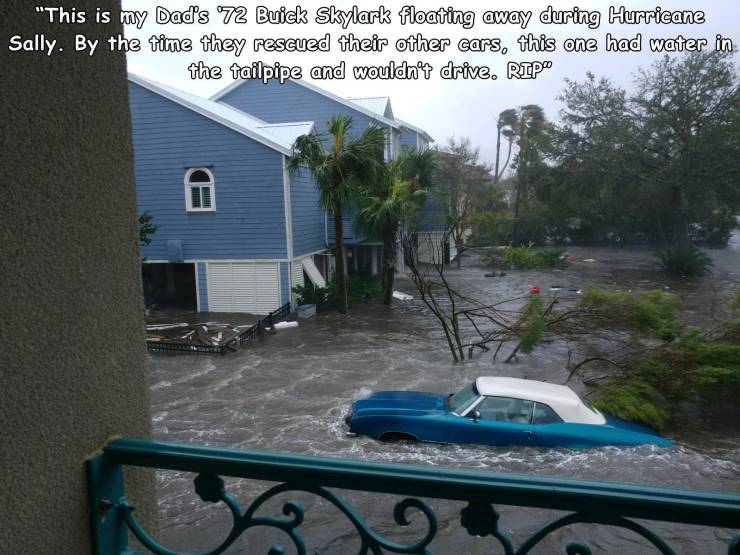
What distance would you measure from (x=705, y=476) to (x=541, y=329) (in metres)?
4.67

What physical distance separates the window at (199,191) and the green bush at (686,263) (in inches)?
939

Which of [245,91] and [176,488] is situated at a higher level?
[245,91]

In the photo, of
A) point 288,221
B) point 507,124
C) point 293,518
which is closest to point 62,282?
point 293,518

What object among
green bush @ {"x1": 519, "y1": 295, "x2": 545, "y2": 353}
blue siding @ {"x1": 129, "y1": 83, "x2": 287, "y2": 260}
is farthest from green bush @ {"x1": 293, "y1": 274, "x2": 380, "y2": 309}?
green bush @ {"x1": 519, "y1": 295, "x2": 545, "y2": 353}

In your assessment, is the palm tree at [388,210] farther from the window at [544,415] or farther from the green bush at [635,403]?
the window at [544,415]

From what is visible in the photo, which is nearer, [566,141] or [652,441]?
[652,441]

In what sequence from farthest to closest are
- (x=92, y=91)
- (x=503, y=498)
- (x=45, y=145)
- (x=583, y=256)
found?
(x=583, y=256)
(x=92, y=91)
(x=45, y=145)
(x=503, y=498)

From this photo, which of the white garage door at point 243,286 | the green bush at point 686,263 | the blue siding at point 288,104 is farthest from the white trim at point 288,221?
the green bush at point 686,263

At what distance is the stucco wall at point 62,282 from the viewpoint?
1417 mm

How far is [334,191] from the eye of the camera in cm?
1844

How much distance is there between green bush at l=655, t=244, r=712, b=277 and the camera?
30078 millimetres

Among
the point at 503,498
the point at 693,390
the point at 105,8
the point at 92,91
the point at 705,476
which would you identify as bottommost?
the point at 705,476

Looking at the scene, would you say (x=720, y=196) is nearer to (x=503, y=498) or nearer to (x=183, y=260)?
Answer: (x=183, y=260)

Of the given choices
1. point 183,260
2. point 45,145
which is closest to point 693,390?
point 45,145
